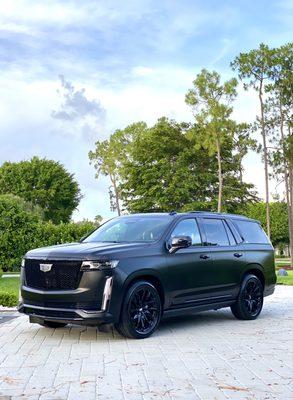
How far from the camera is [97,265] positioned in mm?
8953

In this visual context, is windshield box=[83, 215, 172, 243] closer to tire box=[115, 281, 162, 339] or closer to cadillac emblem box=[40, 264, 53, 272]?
tire box=[115, 281, 162, 339]

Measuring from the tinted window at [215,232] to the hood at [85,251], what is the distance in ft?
5.80

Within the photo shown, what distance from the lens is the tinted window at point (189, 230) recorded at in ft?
34.3

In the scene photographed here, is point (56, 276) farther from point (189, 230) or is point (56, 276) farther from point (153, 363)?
point (189, 230)

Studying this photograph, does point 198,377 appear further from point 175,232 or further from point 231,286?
point 231,286

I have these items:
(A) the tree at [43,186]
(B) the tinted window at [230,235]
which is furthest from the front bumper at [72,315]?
(A) the tree at [43,186]

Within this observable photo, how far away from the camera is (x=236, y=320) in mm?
11773

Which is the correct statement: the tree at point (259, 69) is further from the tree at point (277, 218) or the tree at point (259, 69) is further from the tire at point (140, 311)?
the tire at point (140, 311)

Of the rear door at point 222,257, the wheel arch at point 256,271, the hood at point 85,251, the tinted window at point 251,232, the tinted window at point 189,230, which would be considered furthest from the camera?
the tinted window at point 251,232

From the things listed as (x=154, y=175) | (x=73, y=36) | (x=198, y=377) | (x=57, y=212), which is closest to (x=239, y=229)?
(x=198, y=377)

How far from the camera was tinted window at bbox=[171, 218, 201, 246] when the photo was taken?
34.3ft

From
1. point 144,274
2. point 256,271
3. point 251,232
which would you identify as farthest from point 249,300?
point 144,274

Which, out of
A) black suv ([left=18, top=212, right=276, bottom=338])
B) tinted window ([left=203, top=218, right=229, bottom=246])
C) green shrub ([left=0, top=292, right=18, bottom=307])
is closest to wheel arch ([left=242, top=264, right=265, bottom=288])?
black suv ([left=18, top=212, right=276, bottom=338])

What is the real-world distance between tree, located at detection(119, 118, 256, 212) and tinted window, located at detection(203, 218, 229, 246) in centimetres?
4023
